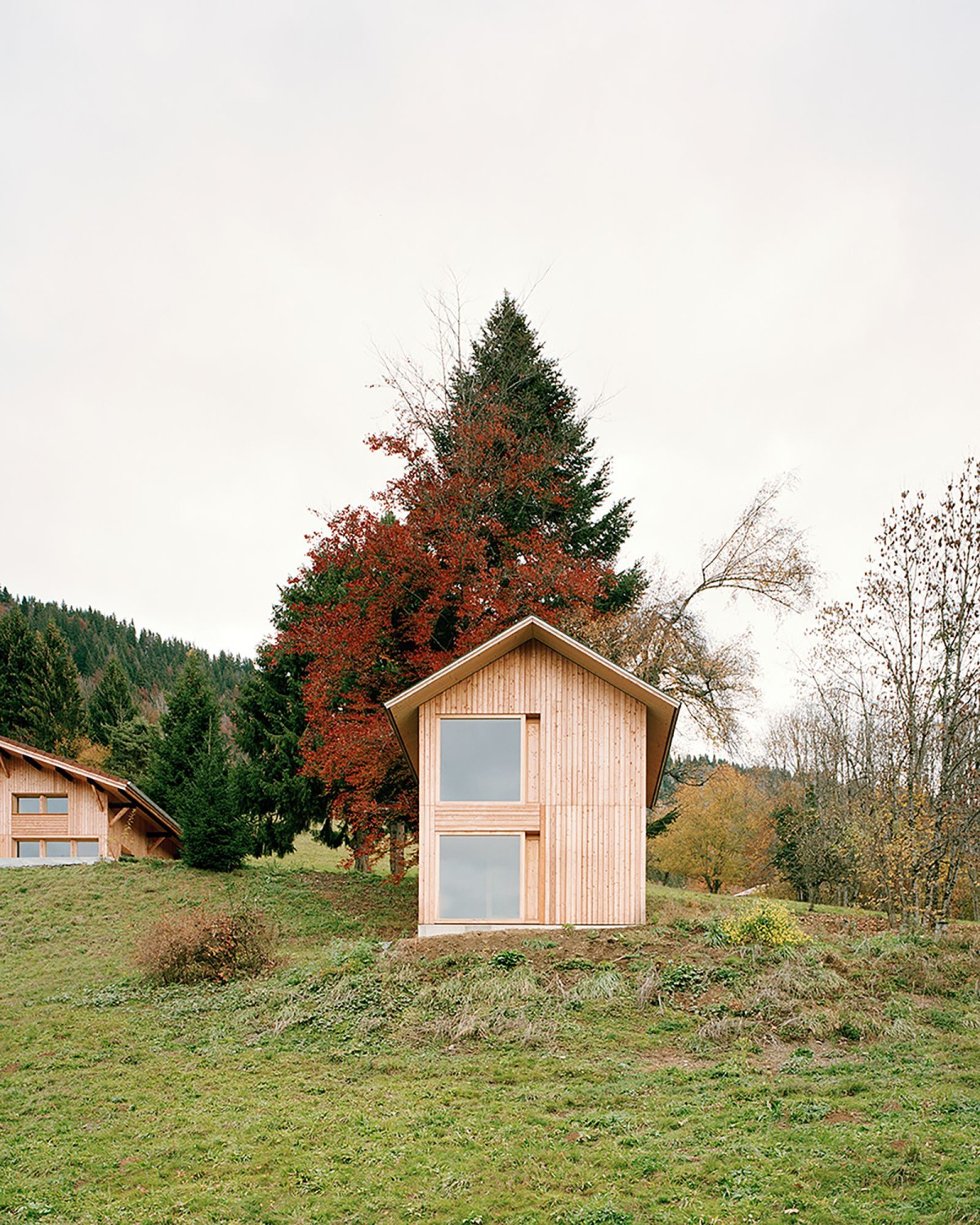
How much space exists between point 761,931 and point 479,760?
5.81m

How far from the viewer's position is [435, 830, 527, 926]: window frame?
16.9 meters

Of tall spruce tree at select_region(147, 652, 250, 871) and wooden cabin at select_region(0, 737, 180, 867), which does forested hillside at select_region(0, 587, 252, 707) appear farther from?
wooden cabin at select_region(0, 737, 180, 867)

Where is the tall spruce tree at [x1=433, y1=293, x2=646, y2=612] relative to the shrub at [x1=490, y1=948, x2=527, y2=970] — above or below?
above

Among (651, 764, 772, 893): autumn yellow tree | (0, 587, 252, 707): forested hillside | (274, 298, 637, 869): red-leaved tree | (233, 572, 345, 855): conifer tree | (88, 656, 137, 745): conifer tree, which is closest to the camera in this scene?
(274, 298, 637, 869): red-leaved tree

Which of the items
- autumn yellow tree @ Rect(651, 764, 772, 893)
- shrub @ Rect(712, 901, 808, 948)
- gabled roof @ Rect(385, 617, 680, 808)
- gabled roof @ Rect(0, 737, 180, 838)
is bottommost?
autumn yellow tree @ Rect(651, 764, 772, 893)

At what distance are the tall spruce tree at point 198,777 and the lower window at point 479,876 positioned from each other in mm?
12013

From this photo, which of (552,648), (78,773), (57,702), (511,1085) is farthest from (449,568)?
(57,702)

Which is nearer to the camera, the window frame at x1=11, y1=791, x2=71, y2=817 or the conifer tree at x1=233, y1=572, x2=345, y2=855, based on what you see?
the window frame at x1=11, y1=791, x2=71, y2=817

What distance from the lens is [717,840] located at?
3966 centimetres

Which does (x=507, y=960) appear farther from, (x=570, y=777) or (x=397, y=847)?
(x=397, y=847)

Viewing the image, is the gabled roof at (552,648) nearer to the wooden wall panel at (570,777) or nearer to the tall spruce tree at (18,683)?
the wooden wall panel at (570,777)

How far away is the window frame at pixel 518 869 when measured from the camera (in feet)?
55.5

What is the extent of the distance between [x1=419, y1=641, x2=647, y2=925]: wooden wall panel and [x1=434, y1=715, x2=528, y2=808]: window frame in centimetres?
6

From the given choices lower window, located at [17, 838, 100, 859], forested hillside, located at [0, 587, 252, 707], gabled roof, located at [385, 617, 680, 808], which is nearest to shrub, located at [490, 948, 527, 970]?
gabled roof, located at [385, 617, 680, 808]
